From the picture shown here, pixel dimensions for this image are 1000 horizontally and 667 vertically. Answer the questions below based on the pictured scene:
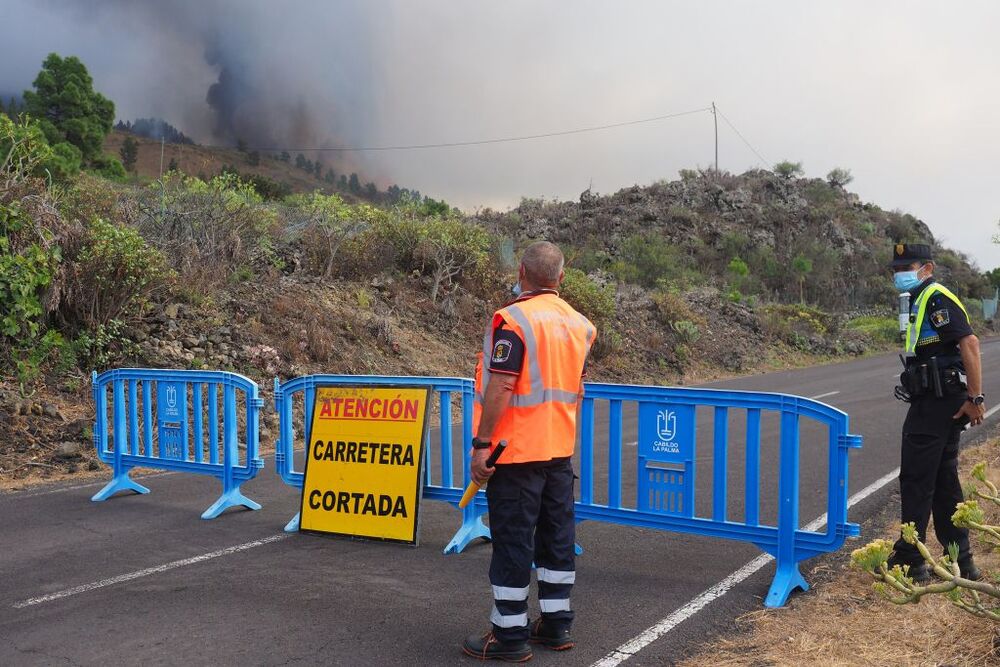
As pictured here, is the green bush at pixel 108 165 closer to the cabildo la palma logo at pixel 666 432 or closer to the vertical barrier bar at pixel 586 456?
the vertical barrier bar at pixel 586 456

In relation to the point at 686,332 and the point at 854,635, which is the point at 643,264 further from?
the point at 854,635

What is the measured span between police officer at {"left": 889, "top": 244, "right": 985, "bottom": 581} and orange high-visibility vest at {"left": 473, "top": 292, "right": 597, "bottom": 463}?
2.28 meters

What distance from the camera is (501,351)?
4.18 m

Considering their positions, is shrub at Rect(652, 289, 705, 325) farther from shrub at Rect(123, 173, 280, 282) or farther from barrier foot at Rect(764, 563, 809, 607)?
barrier foot at Rect(764, 563, 809, 607)

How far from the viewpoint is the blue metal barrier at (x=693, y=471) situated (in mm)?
5016

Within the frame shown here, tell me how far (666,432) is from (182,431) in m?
4.70

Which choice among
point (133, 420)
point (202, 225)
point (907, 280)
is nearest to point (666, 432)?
point (907, 280)

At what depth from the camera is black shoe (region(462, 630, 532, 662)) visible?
4184 mm

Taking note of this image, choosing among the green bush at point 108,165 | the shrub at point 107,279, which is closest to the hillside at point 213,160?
the green bush at point 108,165

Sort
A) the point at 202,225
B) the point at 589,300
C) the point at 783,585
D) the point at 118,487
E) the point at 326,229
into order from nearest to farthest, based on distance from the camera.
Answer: the point at 783,585, the point at 118,487, the point at 202,225, the point at 326,229, the point at 589,300

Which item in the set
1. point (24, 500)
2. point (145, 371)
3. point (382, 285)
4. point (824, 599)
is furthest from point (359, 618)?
point (382, 285)

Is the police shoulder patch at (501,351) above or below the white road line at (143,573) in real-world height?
above

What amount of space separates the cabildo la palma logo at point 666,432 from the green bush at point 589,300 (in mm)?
17065

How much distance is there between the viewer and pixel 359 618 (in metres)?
4.82
